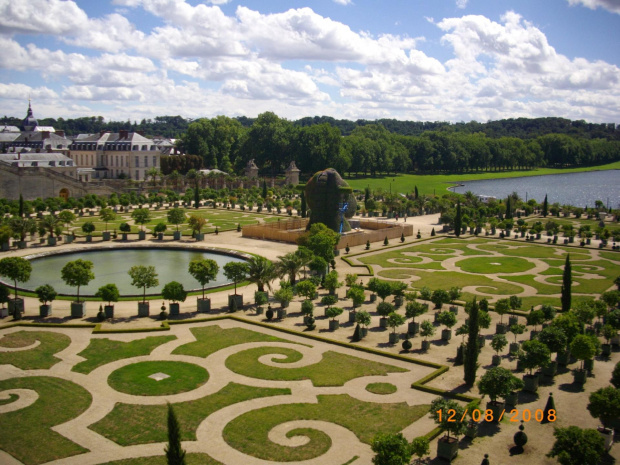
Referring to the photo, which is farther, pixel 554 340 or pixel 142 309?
pixel 142 309

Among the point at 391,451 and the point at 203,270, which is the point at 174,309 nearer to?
the point at 203,270

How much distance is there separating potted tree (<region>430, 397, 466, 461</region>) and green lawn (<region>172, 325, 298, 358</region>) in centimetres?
1500

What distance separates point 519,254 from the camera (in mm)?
68625

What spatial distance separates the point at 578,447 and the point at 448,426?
4.78m

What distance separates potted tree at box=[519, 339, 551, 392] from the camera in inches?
1207

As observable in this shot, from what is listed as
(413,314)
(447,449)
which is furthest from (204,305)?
(447,449)

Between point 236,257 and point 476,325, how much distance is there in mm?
36114

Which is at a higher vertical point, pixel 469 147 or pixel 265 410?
pixel 469 147

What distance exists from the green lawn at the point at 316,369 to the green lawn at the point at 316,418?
2.46 metres

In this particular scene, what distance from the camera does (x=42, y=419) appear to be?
26.8 metres

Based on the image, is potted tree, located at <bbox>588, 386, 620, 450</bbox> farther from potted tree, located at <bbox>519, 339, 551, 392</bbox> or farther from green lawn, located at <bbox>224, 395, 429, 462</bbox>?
green lawn, located at <bbox>224, 395, 429, 462</bbox>

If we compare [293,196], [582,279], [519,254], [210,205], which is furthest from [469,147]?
[582,279]

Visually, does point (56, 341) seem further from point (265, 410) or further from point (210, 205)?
point (210, 205)
